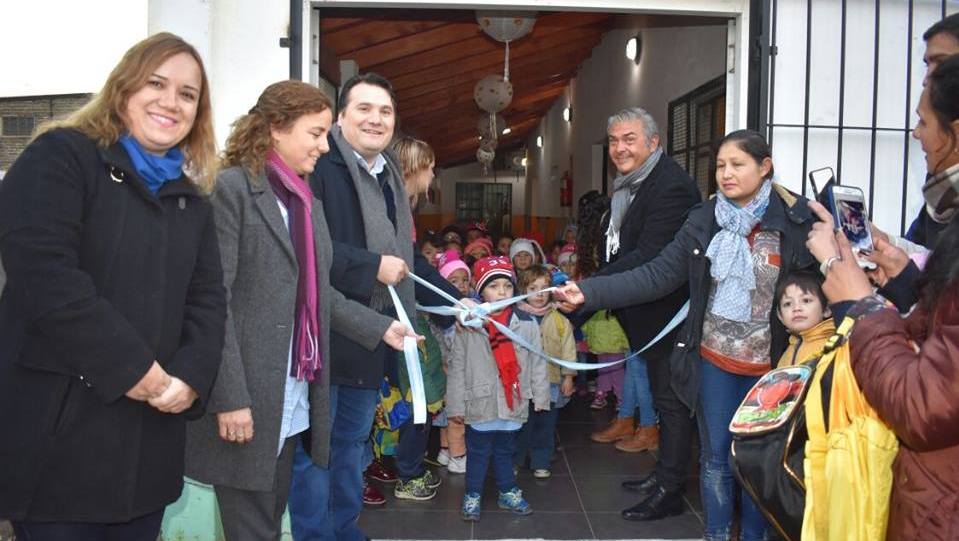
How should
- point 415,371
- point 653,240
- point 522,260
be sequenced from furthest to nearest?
1. point 522,260
2. point 653,240
3. point 415,371

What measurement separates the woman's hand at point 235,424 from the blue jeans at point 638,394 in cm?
319

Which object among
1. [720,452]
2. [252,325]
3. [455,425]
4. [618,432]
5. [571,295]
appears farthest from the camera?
[618,432]

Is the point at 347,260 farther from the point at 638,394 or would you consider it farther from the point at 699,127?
the point at 699,127

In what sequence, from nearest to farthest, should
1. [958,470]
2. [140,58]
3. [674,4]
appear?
[958,470] → [140,58] → [674,4]

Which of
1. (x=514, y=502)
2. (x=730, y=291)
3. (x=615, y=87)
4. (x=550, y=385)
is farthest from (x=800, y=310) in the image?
(x=615, y=87)

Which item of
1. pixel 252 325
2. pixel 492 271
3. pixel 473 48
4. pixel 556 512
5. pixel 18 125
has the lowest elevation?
pixel 556 512

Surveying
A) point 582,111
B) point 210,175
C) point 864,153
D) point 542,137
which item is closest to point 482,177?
point 542,137

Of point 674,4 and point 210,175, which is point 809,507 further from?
point 674,4

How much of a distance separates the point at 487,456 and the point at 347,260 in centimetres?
164

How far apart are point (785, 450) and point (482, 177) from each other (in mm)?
22467

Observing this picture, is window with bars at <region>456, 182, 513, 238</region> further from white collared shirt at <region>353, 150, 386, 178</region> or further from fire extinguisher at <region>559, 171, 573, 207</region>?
white collared shirt at <region>353, 150, 386, 178</region>

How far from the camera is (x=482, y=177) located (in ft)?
79.0

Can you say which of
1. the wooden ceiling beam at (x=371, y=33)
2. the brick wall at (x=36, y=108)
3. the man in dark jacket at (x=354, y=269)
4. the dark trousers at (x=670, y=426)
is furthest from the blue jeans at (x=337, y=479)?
the wooden ceiling beam at (x=371, y=33)

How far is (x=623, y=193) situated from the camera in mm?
4215
